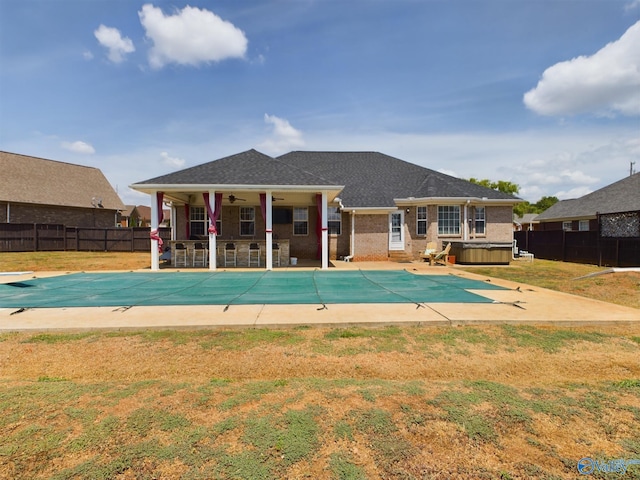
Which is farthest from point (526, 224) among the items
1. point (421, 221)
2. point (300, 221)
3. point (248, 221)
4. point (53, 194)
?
point (53, 194)

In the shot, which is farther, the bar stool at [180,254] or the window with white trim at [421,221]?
the window with white trim at [421,221]

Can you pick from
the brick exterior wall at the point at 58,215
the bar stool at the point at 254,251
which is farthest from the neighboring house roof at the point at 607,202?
the brick exterior wall at the point at 58,215

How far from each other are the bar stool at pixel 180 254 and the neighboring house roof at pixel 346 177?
2961 mm

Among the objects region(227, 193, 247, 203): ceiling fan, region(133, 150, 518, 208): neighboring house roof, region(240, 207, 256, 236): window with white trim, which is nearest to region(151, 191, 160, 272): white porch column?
region(133, 150, 518, 208): neighboring house roof

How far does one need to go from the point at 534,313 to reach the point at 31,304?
1085 cm

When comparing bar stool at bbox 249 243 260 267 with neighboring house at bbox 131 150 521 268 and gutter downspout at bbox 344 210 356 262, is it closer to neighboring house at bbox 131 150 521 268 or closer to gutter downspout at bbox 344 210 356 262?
neighboring house at bbox 131 150 521 268

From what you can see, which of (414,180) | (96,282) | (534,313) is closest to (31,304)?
(96,282)

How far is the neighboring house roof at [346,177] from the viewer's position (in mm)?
14078

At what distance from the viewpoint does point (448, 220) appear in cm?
1848

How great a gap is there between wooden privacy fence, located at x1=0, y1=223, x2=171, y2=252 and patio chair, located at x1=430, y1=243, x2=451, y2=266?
17.7 meters

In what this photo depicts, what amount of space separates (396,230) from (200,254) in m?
10.7

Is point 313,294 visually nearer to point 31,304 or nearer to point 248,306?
point 248,306

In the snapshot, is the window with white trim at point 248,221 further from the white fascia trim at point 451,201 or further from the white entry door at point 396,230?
the white fascia trim at point 451,201

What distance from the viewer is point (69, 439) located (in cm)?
257
